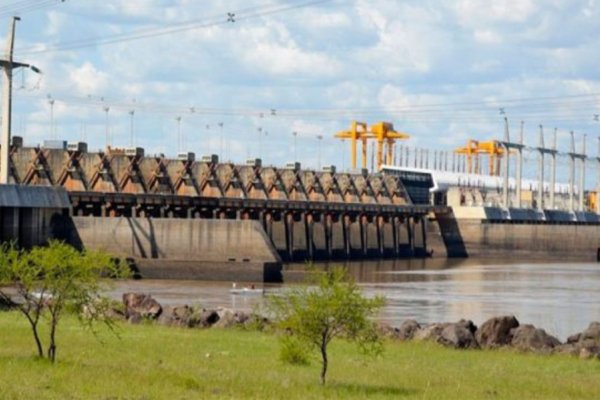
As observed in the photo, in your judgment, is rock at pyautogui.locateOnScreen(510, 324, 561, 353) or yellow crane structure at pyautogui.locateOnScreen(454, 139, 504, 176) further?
yellow crane structure at pyautogui.locateOnScreen(454, 139, 504, 176)

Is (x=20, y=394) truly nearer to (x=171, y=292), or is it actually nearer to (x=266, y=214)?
(x=171, y=292)

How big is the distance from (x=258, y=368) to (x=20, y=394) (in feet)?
21.9

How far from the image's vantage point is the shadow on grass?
2058 cm

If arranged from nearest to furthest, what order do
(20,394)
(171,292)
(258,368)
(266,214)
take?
(20,394) < (258,368) < (171,292) < (266,214)

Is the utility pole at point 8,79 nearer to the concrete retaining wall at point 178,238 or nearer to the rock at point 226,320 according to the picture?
the concrete retaining wall at point 178,238

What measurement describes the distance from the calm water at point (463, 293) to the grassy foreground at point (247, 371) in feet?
42.4

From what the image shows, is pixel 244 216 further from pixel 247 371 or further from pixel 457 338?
pixel 247 371

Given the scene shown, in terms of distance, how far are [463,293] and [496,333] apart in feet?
99.5

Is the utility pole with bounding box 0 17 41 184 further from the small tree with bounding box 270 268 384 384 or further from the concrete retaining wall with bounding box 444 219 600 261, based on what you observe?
the concrete retaining wall with bounding box 444 219 600 261

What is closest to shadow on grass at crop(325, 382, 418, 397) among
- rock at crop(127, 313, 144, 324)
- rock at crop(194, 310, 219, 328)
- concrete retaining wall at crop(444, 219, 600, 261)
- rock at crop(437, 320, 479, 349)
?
rock at crop(437, 320, 479, 349)

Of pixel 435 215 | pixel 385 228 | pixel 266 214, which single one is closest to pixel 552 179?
pixel 435 215

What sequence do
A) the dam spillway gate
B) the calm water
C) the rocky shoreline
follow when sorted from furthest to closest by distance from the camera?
the dam spillway gate < the calm water < the rocky shoreline

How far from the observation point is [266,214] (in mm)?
104438

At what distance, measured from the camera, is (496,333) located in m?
32.8
